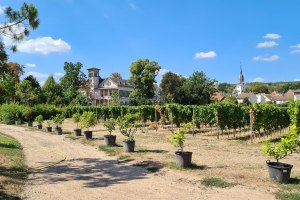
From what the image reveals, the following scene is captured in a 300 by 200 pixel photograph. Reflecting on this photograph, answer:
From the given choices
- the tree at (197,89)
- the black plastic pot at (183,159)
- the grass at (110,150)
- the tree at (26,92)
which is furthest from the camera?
the tree at (197,89)

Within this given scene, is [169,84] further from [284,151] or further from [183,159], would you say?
[284,151]

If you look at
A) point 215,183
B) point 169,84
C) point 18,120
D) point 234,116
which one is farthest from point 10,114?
point 215,183

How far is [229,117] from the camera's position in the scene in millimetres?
21781

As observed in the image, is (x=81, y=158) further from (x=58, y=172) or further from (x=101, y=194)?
(x=101, y=194)

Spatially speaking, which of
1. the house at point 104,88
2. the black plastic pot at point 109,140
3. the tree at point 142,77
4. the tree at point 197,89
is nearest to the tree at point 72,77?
the house at point 104,88

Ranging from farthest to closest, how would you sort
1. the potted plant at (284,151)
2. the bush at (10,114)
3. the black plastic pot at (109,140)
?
the bush at (10,114) → the black plastic pot at (109,140) → the potted plant at (284,151)

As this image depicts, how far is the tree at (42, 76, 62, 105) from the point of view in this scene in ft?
193

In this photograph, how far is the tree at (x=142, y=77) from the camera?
63.1 meters

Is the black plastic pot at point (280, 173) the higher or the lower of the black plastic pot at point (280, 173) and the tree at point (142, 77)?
the lower

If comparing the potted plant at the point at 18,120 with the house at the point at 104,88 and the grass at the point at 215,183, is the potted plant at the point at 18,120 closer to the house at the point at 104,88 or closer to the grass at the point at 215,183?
the grass at the point at 215,183

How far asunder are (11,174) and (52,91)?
53430 millimetres

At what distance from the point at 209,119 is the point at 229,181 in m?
14.7

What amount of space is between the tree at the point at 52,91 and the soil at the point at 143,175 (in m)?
45.9

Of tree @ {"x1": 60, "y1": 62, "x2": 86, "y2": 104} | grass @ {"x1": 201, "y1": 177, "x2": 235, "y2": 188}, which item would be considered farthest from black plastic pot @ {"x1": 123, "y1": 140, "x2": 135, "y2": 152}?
tree @ {"x1": 60, "y1": 62, "x2": 86, "y2": 104}
